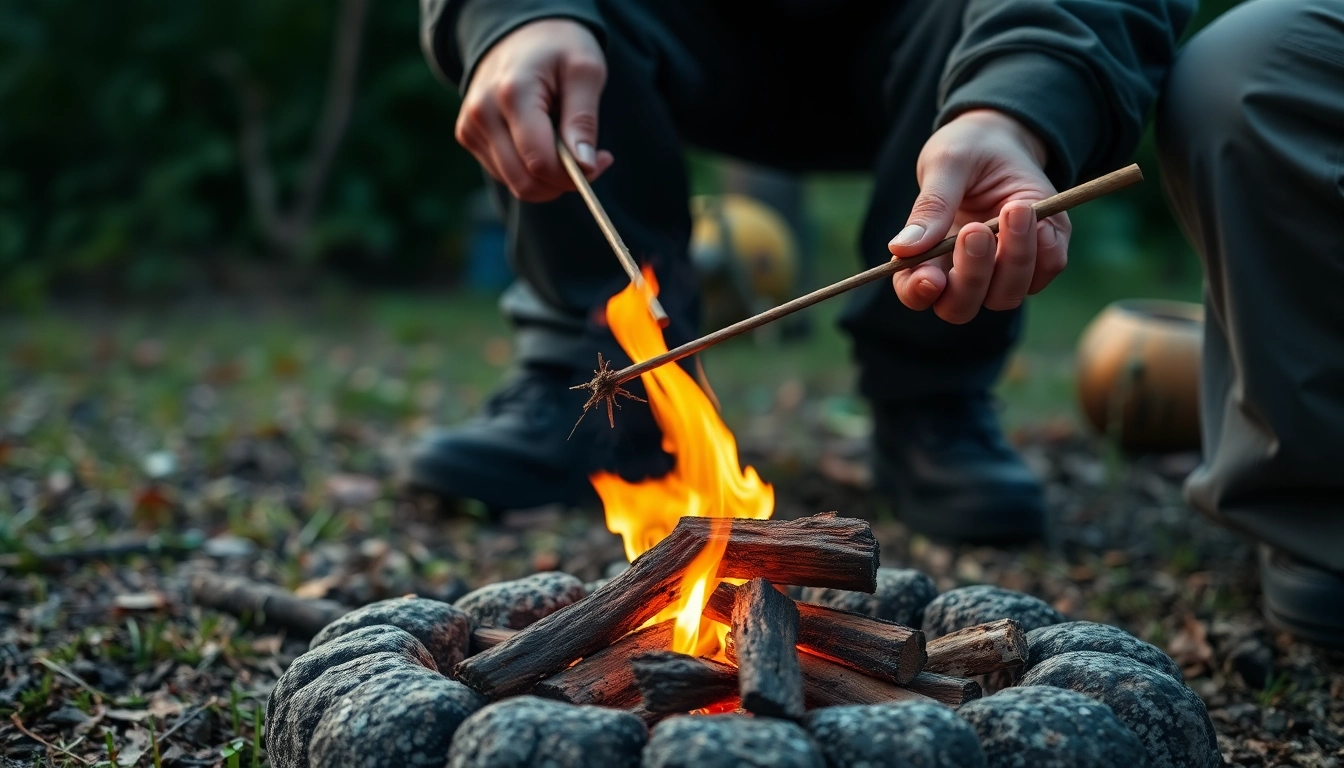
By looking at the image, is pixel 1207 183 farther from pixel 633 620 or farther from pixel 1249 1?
pixel 633 620

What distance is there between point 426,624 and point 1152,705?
2.86ft

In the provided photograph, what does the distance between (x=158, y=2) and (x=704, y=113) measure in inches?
180

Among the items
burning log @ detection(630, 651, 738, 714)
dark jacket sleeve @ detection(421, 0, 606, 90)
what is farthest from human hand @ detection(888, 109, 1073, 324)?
dark jacket sleeve @ detection(421, 0, 606, 90)

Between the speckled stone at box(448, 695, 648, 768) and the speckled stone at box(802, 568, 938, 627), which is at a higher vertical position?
the speckled stone at box(448, 695, 648, 768)

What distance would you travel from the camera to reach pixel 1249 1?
1.98 meters

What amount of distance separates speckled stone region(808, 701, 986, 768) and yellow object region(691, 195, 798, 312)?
3447 millimetres

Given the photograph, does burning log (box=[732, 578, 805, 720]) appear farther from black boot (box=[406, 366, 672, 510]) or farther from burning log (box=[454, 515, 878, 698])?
black boot (box=[406, 366, 672, 510])

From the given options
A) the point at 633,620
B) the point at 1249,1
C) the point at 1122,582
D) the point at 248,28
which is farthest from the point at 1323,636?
the point at 248,28

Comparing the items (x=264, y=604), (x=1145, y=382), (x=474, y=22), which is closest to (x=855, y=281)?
(x=474, y=22)

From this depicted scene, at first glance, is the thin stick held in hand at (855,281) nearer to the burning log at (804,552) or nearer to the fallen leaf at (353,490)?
the burning log at (804,552)

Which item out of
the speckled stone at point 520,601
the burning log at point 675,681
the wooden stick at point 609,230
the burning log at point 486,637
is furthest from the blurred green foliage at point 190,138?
the burning log at point 675,681

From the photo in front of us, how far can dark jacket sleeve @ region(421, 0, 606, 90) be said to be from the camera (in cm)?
201

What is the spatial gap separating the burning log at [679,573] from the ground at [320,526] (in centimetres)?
45

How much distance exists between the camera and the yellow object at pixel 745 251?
460 centimetres
